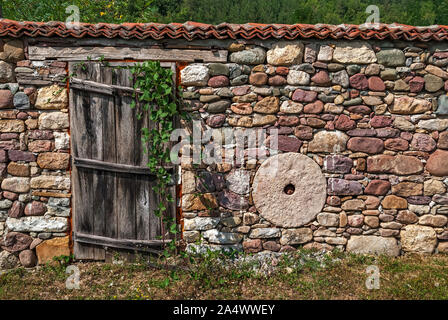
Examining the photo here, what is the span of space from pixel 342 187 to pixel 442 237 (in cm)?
124

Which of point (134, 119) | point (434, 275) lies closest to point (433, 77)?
point (434, 275)

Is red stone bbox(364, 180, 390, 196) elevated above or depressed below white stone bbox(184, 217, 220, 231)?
above

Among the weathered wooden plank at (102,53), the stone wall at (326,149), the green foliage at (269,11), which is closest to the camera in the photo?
the weathered wooden plank at (102,53)

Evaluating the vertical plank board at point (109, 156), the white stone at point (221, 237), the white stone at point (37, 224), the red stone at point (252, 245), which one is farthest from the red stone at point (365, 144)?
the white stone at point (37, 224)

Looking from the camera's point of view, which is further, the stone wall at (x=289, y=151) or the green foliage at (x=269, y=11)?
the green foliage at (x=269, y=11)

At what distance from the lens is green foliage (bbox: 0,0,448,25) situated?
913 cm

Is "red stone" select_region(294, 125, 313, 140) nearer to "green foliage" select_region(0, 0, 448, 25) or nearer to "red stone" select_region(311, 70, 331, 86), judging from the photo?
"red stone" select_region(311, 70, 331, 86)

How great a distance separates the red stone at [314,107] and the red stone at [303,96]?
0.05 m

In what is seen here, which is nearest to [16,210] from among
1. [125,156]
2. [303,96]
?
[125,156]

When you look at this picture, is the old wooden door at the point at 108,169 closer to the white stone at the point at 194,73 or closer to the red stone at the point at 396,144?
the white stone at the point at 194,73

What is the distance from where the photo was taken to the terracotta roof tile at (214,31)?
339 cm

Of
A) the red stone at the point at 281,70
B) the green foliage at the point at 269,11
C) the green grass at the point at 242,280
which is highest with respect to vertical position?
the green foliage at the point at 269,11

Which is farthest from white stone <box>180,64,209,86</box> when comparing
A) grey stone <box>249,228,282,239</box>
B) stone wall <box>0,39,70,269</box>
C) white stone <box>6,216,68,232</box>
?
white stone <box>6,216,68,232</box>

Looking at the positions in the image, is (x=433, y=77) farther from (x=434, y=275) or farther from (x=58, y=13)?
(x=58, y=13)
